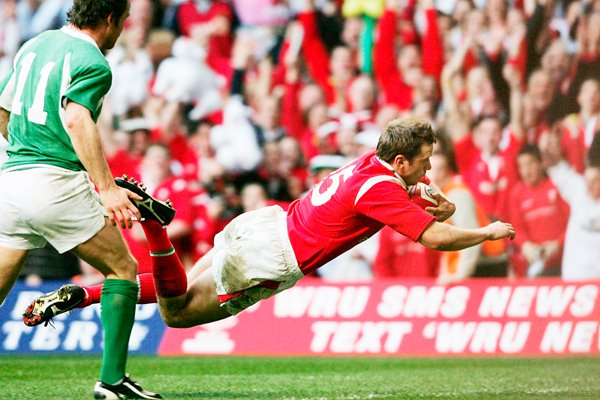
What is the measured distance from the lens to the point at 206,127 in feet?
39.9

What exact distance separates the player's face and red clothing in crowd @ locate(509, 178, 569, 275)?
5721mm

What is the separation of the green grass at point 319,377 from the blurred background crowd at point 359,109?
5.96 feet

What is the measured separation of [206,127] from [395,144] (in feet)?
21.1

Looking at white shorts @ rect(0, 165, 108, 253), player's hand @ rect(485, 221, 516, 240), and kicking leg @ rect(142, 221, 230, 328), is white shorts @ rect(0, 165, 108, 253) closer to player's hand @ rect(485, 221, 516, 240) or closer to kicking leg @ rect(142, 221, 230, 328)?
kicking leg @ rect(142, 221, 230, 328)

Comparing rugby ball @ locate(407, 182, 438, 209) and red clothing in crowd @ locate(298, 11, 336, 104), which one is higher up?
rugby ball @ locate(407, 182, 438, 209)

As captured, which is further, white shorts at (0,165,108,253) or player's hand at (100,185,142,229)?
white shorts at (0,165,108,253)

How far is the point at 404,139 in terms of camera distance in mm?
5953

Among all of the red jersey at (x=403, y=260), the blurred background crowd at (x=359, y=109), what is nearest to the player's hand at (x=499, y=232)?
the blurred background crowd at (x=359, y=109)

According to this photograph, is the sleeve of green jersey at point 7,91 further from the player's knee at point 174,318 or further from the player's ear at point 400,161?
the player's ear at point 400,161

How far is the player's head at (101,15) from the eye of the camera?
5.65 meters

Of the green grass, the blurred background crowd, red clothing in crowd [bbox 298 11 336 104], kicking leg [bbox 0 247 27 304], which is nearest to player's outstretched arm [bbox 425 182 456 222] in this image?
the green grass

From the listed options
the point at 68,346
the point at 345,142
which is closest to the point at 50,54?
the point at 68,346

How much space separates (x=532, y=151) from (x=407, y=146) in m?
6.03

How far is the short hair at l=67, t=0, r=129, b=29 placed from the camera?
5648mm
